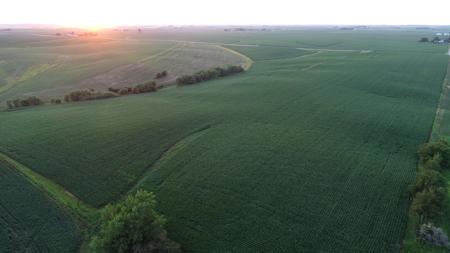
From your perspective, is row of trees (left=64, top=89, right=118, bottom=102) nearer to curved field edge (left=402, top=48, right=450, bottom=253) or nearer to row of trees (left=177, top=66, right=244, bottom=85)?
row of trees (left=177, top=66, right=244, bottom=85)

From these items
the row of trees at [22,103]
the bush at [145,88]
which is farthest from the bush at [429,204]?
the row of trees at [22,103]

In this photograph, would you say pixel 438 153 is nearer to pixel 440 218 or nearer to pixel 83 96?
pixel 440 218

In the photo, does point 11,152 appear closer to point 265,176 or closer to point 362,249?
point 265,176

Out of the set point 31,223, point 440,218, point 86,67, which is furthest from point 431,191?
point 86,67

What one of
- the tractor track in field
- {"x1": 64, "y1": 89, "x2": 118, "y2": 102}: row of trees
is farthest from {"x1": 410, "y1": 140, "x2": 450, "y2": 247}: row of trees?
{"x1": 64, "y1": 89, "x2": 118, "y2": 102}: row of trees

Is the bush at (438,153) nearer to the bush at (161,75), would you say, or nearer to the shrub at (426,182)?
the shrub at (426,182)

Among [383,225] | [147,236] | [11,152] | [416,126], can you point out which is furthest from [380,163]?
[11,152]
